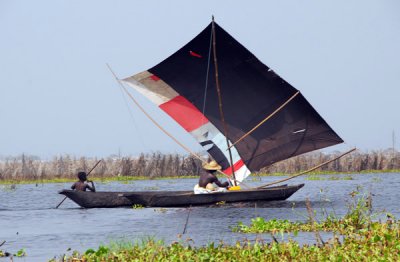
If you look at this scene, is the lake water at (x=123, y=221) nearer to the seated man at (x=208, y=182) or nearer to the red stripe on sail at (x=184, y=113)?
the seated man at (x=208, y=182)

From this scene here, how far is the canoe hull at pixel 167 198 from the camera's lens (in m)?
22.5

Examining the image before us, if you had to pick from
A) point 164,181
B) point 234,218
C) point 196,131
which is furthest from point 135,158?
point 234,218

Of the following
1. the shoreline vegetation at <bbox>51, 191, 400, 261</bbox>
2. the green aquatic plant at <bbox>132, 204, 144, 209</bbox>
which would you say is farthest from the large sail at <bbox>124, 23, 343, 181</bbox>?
the shoreline vegetation at <bbox>51, 191, 400, 261</bbox>

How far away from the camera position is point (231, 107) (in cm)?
2486

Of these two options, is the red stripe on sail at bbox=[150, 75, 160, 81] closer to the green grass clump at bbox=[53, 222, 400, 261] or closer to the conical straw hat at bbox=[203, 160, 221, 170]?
the conical straw hat at bbox=[203, 160, 221, 170]

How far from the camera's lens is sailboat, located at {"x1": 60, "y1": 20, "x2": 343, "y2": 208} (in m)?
24.1

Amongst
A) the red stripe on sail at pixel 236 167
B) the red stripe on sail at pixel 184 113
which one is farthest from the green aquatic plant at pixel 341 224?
the red stripe on sail at pixel 184 113

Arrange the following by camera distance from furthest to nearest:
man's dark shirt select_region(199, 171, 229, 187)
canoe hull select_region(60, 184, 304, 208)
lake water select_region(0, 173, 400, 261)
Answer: man's dark shirt select_region(199, 171, 229, 187) → canoe hull select_region(60, 184, 304, 208) → lake water select_region(0, 173, 400, 261)

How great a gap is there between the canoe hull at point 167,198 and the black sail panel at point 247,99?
177cm

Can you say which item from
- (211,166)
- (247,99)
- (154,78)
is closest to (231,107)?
(247,99)

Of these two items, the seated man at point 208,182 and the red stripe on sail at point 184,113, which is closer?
the seated man at point 208,182

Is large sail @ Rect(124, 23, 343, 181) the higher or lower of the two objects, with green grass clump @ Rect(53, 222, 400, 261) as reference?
higher

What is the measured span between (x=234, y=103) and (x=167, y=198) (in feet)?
12.9

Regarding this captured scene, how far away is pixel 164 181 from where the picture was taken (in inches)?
1679
